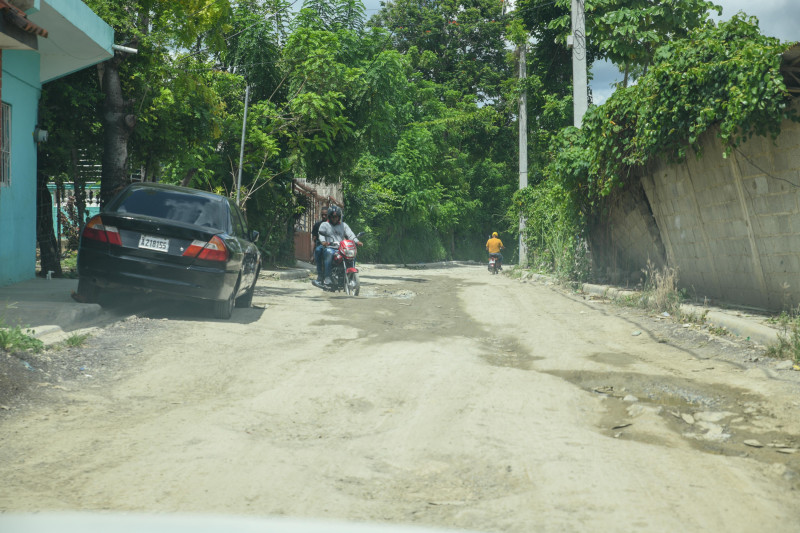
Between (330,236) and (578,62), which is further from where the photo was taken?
(578,62)

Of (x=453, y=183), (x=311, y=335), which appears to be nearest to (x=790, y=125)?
(x=311, y=335)

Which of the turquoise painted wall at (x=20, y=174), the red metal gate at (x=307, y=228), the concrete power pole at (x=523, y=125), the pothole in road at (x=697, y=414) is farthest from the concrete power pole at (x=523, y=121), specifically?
the pothole in road at (x=697, y=414)

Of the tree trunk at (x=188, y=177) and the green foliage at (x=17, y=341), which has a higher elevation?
the tree trunk at (x=188, y=177)

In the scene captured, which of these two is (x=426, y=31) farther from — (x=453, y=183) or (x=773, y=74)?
(x=773, y=74)

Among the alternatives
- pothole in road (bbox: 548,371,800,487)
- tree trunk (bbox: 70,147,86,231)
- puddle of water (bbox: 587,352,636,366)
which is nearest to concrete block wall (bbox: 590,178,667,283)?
puddle of water (bbox: 587,352,636,366)

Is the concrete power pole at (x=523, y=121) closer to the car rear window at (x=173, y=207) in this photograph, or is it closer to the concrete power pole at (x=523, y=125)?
the concrete power pole at (x=523, y=125)

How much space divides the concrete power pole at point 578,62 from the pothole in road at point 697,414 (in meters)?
12.7

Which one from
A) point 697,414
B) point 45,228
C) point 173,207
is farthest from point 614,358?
point 45,228

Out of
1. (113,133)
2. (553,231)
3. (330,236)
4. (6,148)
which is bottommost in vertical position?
(330,236)

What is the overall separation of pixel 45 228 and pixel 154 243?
581 centimetres

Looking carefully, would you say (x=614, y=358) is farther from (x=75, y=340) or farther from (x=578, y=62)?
(x=578, y=62)

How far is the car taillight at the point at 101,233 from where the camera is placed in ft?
30.7

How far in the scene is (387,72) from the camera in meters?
22.3

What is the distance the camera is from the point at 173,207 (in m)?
10.0
